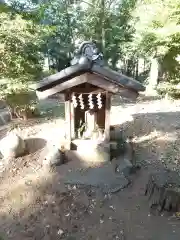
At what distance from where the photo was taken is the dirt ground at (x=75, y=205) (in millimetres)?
4312

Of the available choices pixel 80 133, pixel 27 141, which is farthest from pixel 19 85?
pixel 80 133

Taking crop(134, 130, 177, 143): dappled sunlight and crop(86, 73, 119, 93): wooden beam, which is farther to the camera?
crop(134, 130, 177, 143): dappled sunlight

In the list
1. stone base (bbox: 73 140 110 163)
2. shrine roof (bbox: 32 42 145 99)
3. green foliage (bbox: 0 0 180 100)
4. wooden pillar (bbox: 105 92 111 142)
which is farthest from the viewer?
green foliage (bbox: 0 0 180 100)

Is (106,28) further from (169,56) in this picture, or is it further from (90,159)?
(90,159)

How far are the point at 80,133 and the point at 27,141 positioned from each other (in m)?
1.62

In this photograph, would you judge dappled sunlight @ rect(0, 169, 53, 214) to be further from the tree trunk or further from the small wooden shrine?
the tree trunk

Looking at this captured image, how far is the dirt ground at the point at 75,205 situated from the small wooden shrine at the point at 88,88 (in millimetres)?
911

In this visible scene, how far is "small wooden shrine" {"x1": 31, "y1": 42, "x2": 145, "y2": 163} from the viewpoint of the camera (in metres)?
5.40

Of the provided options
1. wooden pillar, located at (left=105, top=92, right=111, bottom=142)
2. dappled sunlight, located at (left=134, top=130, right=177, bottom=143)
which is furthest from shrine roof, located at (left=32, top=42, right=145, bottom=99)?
dappled sunlight, located at (left=134, top=130, right=177, bottom=143)

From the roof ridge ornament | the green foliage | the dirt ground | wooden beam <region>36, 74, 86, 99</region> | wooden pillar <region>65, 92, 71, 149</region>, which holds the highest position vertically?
the green foliage

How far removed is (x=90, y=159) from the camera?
20.7ft

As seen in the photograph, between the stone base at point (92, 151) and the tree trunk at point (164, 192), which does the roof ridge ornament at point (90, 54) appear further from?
the tree trunk at point (164, 192)

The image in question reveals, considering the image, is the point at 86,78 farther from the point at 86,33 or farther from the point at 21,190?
the point at 86,33

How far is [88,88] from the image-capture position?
6023 millimetres
